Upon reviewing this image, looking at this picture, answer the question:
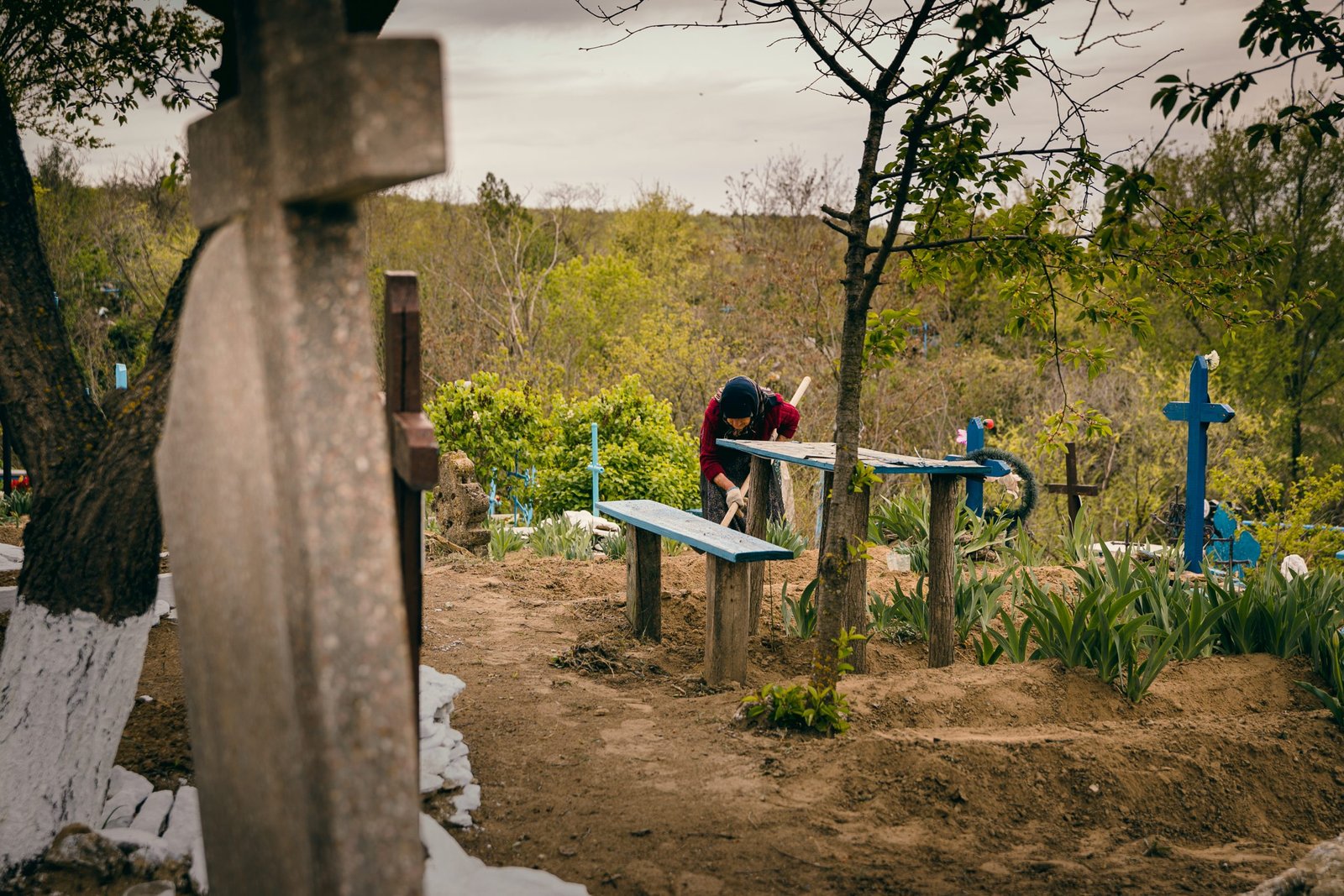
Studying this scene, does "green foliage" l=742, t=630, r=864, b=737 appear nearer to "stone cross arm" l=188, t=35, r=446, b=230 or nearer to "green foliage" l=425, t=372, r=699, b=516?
"stone cross arm" l=188, t=35, r=446, b=230

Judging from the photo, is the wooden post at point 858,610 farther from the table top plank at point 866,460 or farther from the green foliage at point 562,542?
the green foliage at point 562,542

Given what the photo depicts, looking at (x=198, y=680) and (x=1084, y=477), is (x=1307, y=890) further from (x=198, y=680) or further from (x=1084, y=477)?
(x=1084, y=477)

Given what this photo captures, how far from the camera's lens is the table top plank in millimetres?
4465

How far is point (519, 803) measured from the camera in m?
3.12

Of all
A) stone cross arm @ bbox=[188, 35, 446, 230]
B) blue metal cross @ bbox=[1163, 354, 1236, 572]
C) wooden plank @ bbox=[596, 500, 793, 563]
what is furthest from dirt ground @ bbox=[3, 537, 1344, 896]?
blue metal cross @ bbox=[1163, 354, 1236, 572]

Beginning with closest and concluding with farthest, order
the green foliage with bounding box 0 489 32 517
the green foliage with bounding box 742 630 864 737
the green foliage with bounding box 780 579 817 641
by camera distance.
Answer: the green foliage with bounding box 742 630 864 737 < the green foliage with bounding box 780 579 817 641 < the green foliage with bounding box 0 489 32 517

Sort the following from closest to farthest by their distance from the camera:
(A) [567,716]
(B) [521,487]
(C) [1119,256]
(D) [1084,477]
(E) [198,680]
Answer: (E) [198,680], (C) [1119,256], (A) [567,716], (B) [521,487], (D) [1084,477]

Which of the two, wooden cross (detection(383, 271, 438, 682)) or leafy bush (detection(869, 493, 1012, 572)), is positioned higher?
wooden cross (detection(383, 271, 438, 682))

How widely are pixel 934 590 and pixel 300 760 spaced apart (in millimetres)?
3948

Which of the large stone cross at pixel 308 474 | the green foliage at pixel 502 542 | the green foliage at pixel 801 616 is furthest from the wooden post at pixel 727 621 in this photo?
the green foliage at pixel 502 542

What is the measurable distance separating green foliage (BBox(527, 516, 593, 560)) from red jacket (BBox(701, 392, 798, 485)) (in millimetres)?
1762

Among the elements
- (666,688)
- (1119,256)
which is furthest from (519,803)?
(1119,256)

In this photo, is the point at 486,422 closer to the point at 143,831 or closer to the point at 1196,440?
the point at 1196,440

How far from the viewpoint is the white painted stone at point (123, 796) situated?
2738 mm
